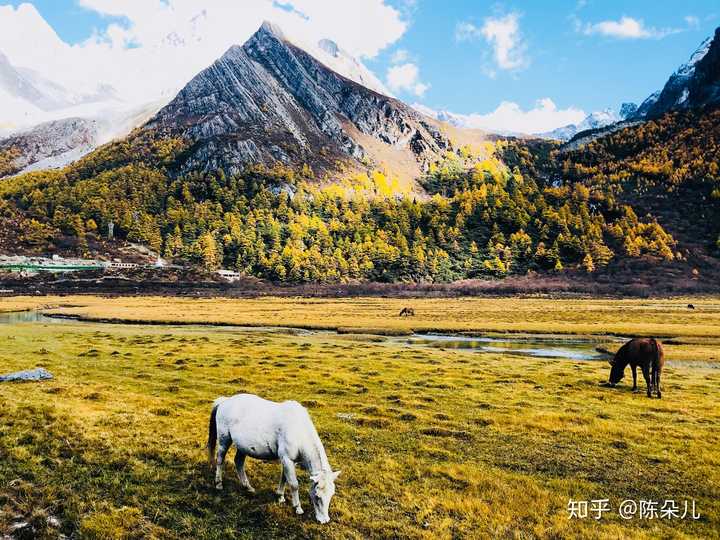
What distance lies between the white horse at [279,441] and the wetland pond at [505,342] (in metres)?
40.8

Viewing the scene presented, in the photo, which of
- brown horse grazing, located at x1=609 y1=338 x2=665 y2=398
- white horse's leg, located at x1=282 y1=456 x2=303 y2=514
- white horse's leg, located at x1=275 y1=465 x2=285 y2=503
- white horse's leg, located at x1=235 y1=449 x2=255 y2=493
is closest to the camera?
white horse's leg, located at x1=282 y1=456 x2=303 y2=514

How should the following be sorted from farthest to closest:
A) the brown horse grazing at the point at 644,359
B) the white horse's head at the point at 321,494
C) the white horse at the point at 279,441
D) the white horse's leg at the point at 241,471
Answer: the brown horse grazing at the point at 644,359, the white horse's leg at the point at 241,471, the white horse at the point at 279,441, the white horse's head at the point at 321,494

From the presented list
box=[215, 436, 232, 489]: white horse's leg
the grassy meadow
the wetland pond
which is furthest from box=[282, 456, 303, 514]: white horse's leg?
the wetland pond

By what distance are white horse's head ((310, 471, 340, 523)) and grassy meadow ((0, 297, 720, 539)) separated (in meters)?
0.32

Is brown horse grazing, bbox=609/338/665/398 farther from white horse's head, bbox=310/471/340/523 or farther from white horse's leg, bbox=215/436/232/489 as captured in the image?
white horse's leg, bbox=215/436/232/489

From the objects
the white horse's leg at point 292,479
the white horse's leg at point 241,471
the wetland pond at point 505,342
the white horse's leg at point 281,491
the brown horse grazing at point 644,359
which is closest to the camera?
the white horse's leg at point 292,479

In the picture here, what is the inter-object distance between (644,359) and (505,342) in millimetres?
32096

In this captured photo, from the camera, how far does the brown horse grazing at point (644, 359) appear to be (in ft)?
92.5

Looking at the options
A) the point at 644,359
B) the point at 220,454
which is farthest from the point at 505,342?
the point at 220,454

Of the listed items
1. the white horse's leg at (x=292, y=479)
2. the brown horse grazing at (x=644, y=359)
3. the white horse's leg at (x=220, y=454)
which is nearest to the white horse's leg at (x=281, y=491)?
the white horse's leg at (x=292, y=479)

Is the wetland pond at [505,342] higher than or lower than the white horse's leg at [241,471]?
lower

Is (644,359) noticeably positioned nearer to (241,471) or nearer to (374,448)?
(374,448)

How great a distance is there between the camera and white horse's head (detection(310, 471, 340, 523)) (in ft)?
38.6

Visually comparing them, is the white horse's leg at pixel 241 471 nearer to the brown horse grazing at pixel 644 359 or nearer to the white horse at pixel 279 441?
the white horse at pixel 279 441
